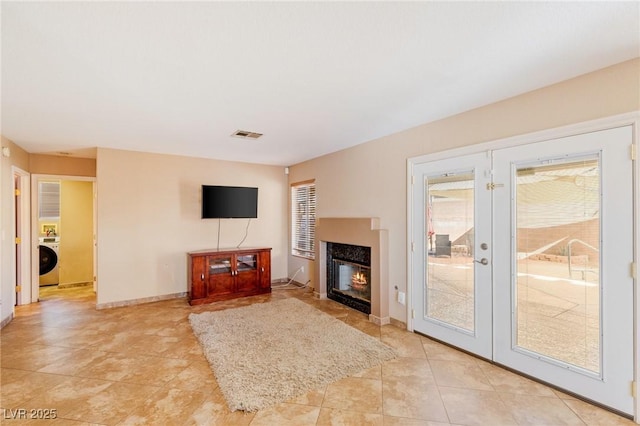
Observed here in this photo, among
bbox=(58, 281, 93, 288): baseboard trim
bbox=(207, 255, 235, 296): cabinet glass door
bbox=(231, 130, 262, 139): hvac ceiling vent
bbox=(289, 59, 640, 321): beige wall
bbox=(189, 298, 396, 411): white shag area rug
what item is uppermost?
bbox=(231, 130, 262, 139): hvac ceiling vent

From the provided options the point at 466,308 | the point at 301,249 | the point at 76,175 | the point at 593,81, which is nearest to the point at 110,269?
the point at 76,175

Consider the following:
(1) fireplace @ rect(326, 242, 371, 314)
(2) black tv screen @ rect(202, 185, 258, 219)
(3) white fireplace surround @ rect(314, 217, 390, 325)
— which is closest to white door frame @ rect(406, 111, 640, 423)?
(3) white fireplace surround @ rect(314, 217, 390, 325)

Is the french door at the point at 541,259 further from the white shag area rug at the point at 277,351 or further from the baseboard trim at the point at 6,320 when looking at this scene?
the baseboard trim at the point at 6,320

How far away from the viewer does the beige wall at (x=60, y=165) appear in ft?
16.0

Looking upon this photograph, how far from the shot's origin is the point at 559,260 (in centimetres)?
234

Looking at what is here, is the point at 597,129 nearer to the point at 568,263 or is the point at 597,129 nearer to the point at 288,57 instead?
the point at 568,263

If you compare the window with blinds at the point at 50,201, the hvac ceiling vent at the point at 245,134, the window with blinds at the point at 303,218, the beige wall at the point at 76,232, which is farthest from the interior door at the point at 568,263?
the window with blinds at the point at 50,201

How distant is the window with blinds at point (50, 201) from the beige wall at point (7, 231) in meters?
2.46

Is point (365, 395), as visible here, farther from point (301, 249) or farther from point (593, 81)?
point (301, 249)

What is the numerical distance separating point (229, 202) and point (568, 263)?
4661 millimetres

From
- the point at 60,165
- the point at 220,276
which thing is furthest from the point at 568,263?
the point at 60,165

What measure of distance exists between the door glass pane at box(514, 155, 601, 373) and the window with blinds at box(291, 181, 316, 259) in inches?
134

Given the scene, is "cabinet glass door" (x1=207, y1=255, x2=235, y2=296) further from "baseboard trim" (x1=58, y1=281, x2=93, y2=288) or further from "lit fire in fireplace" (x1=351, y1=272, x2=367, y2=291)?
"baseboard trim" (x1=58, y1=281, x2=93, y2=288)

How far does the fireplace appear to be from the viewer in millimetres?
4176
